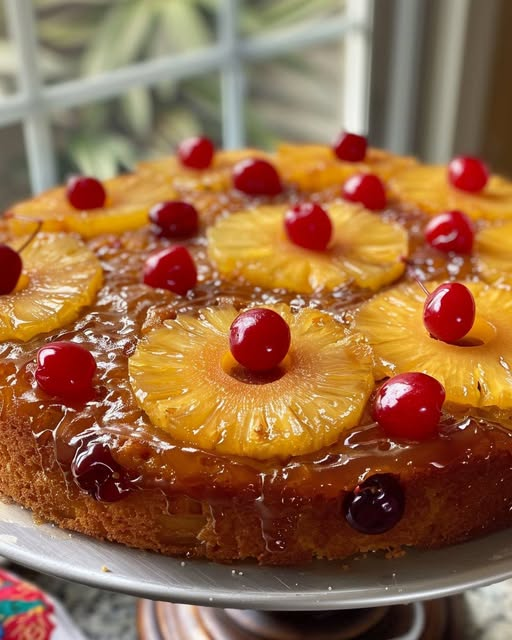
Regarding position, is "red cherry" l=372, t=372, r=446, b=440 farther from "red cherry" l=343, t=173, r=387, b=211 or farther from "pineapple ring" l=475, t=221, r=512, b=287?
"red cherry" l=343, t=173, r=387, b=211

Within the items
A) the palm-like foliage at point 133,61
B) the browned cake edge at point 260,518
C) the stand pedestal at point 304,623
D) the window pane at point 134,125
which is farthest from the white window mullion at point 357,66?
the browned cake edge at point 260,518

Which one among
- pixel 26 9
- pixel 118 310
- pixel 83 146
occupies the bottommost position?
pixel 83 146

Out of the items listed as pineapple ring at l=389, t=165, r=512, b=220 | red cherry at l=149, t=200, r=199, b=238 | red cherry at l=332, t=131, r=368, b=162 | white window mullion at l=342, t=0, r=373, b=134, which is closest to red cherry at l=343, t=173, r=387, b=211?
pineapple ring at l=389, t=165, r=512, b=220

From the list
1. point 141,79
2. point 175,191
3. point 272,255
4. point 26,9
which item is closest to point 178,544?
point 272,255

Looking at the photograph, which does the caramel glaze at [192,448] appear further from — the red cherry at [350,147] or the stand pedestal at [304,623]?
the red cherry at [350,147]

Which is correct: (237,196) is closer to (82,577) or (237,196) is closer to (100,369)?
(100,369)
